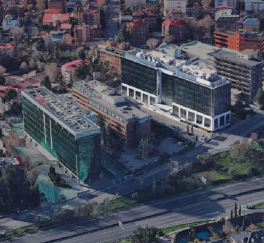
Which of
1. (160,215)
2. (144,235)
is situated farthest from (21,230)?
(160,215)

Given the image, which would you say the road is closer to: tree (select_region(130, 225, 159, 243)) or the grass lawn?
the grass lawn

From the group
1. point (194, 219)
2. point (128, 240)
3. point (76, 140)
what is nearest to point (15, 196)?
point (76, 140)

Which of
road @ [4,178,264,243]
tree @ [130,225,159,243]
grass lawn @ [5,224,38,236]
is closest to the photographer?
tree @ [130,225,159,243]

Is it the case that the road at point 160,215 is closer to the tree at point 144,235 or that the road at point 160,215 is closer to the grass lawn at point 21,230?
the grass lawn at point 21,230

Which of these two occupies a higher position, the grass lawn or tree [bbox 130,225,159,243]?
tree [bbox 130,225,159,243]

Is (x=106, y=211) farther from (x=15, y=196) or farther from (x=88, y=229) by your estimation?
(x=15, y=196)

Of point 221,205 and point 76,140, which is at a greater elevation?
point 76,140

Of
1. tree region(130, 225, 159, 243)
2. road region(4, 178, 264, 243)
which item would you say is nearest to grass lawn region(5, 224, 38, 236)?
road region(4, 178, 264, 243)

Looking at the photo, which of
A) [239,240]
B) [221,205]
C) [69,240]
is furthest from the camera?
[221,205]
